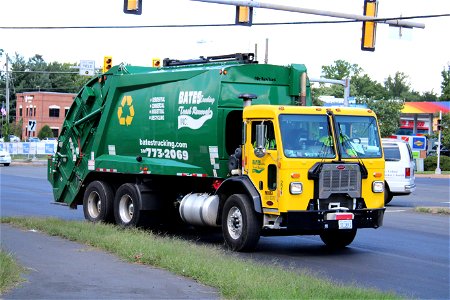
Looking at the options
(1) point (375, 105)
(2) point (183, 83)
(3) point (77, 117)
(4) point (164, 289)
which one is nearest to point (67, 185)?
(3) point (77, 117)

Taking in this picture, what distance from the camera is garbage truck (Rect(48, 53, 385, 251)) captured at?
43.0 feet

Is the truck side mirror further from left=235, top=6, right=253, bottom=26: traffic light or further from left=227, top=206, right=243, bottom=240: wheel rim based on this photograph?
left=235, top=6, right=253, bottom=26: traffic light

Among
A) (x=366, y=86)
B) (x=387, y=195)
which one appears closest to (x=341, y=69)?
(x=366, y=86)

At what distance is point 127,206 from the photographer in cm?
1686

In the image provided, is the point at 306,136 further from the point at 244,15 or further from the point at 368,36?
the point at 368,36

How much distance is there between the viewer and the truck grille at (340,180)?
1305 centimetres

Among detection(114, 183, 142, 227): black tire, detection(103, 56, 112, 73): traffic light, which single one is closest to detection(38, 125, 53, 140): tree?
detection(103, 56, 112, 73): traffic light

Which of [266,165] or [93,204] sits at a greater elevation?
[266,165]

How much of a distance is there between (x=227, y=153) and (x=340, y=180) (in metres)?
2.32

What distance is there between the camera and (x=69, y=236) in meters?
13.6

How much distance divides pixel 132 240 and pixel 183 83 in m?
4.05

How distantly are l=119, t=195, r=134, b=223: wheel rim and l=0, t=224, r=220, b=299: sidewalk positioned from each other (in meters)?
4.11

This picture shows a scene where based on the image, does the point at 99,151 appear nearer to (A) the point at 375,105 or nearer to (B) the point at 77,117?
(B) the point at 77,117

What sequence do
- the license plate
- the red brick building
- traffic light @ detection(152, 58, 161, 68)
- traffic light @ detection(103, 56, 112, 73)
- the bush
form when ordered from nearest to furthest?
the license plate < traffic light @ detection(152, 58, 161, 68) < traffic light @ detection(103, 56, 112, 73) < the bush < the red brick building
